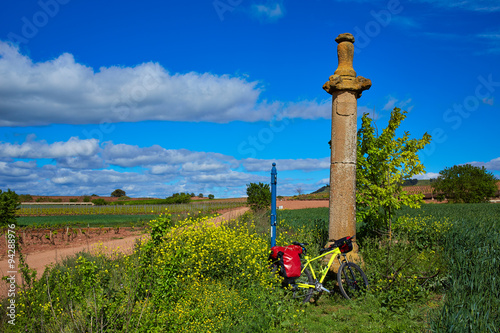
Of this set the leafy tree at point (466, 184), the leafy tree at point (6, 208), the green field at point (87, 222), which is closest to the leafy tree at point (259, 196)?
the green field at point (87, 222)

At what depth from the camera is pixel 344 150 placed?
8.24 metres

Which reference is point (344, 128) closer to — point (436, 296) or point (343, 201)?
point (343, 201)

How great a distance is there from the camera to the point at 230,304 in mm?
5500

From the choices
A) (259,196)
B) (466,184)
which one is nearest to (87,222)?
(259,196)

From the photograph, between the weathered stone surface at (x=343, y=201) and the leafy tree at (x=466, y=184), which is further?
the leafy tree at (x=466, y=184)

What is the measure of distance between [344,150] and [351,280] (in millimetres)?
2889

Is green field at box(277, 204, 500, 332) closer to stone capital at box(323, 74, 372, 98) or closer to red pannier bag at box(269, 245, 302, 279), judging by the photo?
red pannier bag at box(269, 245, 302, 279)

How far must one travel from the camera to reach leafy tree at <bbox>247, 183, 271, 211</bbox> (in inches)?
912

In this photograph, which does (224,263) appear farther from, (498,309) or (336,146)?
(498,309)

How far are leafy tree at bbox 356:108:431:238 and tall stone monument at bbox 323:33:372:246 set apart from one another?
126 centimetres

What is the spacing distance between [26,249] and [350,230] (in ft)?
44.2

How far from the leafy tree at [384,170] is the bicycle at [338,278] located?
2352 millimetres

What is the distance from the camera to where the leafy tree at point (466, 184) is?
4734 centimetres

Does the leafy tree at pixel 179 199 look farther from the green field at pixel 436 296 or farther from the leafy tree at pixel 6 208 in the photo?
the green field at pixel 436 296
